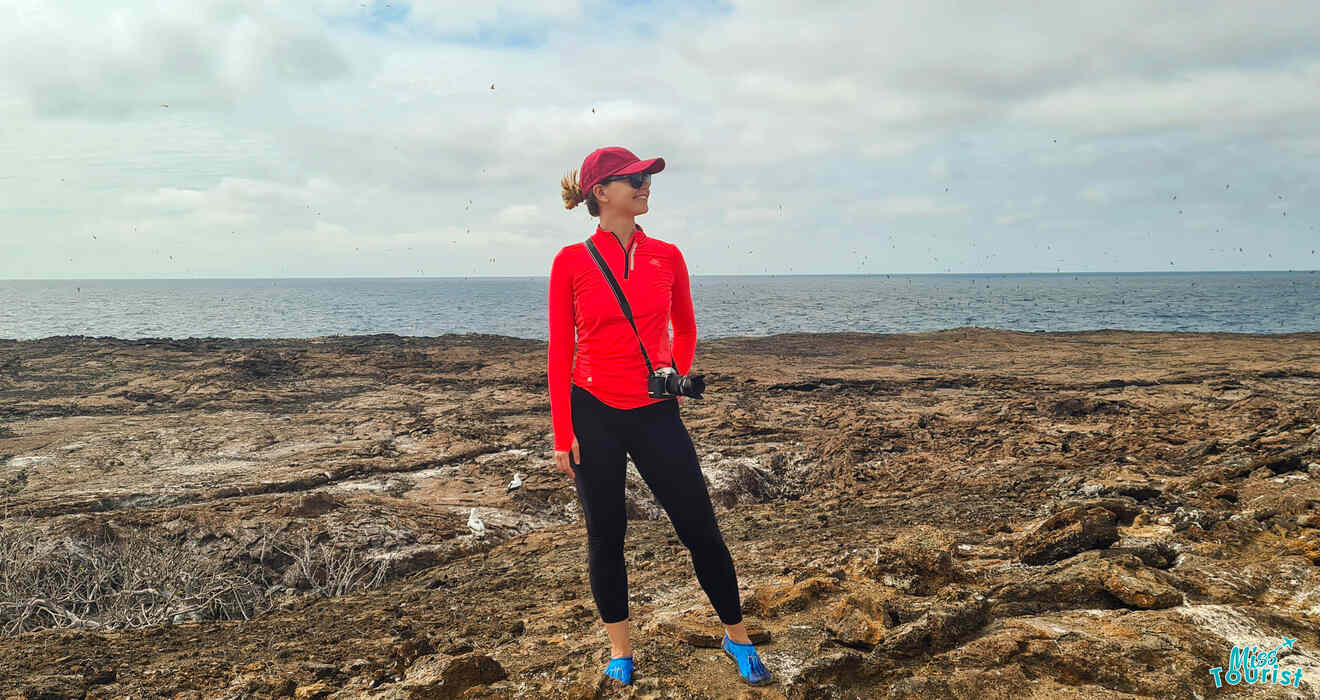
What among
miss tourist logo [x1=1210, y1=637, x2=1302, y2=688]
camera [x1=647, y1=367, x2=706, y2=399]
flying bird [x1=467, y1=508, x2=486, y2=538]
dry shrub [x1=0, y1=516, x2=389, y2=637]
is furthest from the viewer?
flying bird [x1=467, y1=508, x2=486, y2=538]

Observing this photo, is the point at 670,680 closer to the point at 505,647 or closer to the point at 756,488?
the point at 505,647

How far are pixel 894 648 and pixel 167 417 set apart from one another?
11.7m

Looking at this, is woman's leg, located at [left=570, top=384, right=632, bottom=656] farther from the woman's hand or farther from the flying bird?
the flying bird

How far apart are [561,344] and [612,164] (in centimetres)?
71

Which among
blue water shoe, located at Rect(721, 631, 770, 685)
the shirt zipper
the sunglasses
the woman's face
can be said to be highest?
the sunglasses

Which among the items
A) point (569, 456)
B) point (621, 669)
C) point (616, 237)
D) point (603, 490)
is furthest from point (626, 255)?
point (621, 669)

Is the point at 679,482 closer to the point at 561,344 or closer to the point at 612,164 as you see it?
the point at 561,344

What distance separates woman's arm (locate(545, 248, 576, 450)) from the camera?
98.2 inches

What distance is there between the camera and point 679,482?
→ 251 centimetres

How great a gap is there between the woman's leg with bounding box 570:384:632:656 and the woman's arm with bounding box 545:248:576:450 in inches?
2.4

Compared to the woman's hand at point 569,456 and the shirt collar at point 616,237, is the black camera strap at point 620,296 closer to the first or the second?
the shirt collar at point 616,237

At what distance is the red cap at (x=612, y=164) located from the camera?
251 centimetres

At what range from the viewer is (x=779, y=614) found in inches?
138

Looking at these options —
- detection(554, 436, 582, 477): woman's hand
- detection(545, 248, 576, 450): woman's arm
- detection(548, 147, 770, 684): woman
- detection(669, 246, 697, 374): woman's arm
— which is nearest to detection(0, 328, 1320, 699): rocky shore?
detection(548, 147, 770, 684): woman
